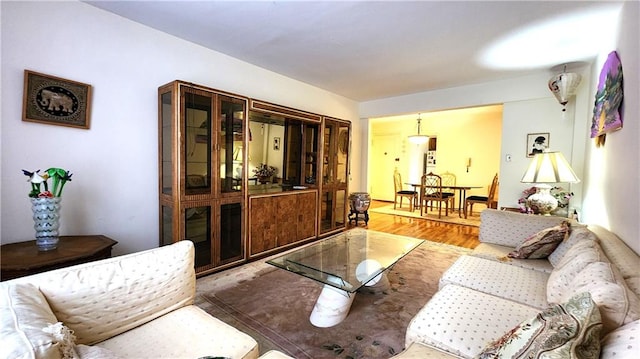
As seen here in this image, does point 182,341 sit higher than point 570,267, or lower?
lower

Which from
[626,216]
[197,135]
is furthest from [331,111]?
[626,216]

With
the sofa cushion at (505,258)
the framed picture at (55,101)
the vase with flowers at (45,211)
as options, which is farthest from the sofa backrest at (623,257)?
the framed picture at (55,101)

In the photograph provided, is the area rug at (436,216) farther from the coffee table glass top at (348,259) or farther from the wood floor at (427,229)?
the coffee table glass top at (348,259)

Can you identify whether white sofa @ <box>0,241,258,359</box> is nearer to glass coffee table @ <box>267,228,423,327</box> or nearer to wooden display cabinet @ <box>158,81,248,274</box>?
glass coffee table @ <box>267,228,423,327</box>

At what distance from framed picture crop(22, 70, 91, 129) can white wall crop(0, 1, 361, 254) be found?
0.16ft

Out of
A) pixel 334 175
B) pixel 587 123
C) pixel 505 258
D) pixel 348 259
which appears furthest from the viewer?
pixel 334 175

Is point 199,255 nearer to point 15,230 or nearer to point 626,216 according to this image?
Result: point 15,230

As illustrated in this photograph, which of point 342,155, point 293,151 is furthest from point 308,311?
point 342,155

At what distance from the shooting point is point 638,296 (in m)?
1.04

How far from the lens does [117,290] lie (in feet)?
3.97

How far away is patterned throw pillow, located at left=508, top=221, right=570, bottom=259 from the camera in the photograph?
81.0 inches

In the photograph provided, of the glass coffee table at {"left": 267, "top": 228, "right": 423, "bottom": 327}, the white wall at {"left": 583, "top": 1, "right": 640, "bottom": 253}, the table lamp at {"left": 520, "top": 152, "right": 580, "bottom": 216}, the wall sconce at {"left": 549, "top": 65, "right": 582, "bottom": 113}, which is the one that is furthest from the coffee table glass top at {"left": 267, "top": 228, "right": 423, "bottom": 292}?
the wall sconce at {"left": 549, "top": 65, "right": 582, "bottom": 113}

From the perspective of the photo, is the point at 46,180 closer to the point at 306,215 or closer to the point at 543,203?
the point at 306,215

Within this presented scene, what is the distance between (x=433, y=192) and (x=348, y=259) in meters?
4.48
